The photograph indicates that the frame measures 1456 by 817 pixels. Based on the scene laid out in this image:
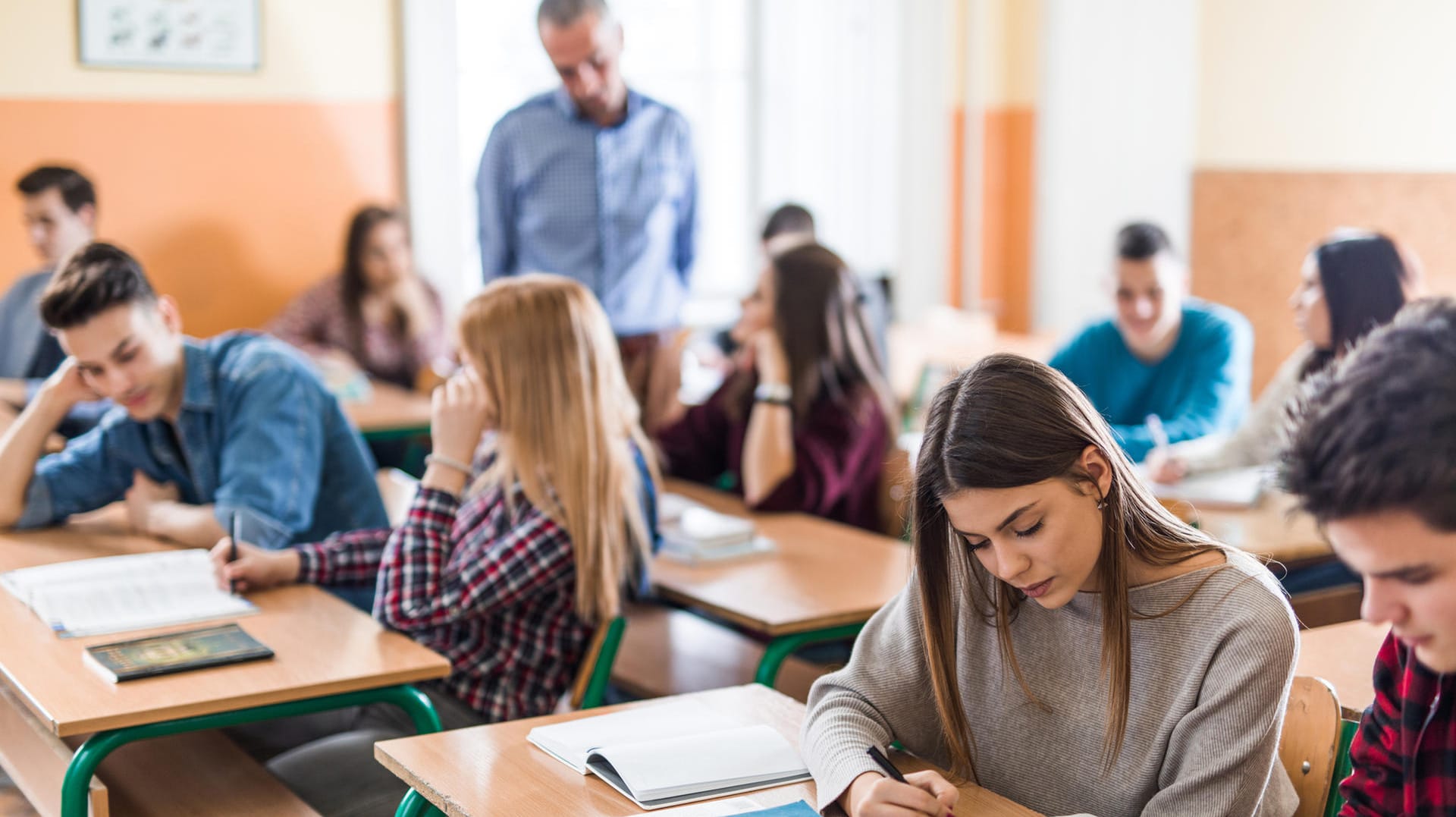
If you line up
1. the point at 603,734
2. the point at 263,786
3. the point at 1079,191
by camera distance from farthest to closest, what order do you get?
the point at 1079,191
the point at 263,786
the point at 603,734

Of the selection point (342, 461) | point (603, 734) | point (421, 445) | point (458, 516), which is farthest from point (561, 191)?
point (603, 734)

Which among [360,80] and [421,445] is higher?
[360,80]

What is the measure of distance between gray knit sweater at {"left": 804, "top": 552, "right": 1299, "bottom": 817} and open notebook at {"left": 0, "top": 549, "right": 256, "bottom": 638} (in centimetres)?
111

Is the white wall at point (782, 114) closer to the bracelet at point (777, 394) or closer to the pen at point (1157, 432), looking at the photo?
the bracelet at point (777, 394)

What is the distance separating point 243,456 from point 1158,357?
2.46 meters

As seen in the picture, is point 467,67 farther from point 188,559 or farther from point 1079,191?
point 188,559

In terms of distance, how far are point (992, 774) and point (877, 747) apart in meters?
0.16

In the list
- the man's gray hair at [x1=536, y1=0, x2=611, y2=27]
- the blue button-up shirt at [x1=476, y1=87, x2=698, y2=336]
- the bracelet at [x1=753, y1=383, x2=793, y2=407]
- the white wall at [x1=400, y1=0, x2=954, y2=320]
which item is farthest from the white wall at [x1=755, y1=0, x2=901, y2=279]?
the bracelet at [x1=753, y1=383, x2=793, y2=407]

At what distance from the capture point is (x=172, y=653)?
2.13 meters

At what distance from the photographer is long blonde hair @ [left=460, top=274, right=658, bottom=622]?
2.43 meters

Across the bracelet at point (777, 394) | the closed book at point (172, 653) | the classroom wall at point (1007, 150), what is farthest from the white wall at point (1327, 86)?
the closed book at point (172, 653)

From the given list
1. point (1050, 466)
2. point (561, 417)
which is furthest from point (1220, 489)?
point (1050, 466)

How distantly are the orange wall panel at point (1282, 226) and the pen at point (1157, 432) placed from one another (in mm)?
1834

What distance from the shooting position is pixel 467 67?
5.71m
